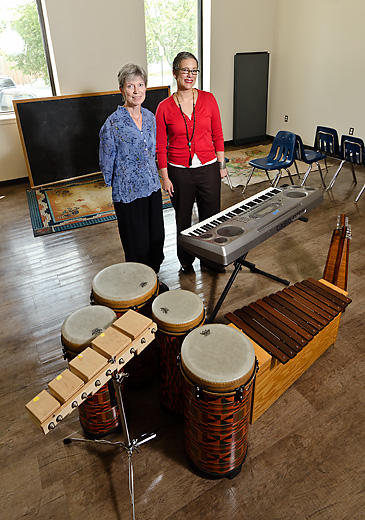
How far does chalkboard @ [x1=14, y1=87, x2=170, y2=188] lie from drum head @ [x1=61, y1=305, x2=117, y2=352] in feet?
13.4

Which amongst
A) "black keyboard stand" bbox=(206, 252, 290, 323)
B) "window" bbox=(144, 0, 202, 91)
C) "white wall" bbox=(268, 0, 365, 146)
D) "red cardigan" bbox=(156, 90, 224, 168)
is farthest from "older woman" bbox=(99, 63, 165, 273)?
"white wall" bbox=(268, 0, 365, 146)

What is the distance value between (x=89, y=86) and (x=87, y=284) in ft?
11.5

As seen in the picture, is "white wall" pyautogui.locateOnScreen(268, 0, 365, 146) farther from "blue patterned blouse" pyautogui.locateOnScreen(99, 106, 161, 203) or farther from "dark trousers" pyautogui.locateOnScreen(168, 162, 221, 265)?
"blue patterned blouse" pyautogui.locateOnScreen(99, 106, 161, 203)

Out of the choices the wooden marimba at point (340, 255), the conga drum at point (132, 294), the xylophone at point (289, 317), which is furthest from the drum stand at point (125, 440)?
the wooden marimba at point (340, 255)

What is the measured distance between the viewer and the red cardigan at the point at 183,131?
275 cm

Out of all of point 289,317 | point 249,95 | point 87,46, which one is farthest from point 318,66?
point 289,317

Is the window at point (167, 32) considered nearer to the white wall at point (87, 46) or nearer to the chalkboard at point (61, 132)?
the white wall at point (87, 46)

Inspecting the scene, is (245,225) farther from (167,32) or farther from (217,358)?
(167,32)

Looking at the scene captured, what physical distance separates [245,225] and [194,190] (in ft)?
2.44

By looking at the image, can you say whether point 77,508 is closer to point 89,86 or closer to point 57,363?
point 57,363

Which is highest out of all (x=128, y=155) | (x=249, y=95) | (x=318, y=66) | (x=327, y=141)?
(x=318, y=66)

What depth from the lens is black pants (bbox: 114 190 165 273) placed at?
273cm

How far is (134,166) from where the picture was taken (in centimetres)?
257

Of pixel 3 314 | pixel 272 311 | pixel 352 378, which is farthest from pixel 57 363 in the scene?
pixel 352 378
